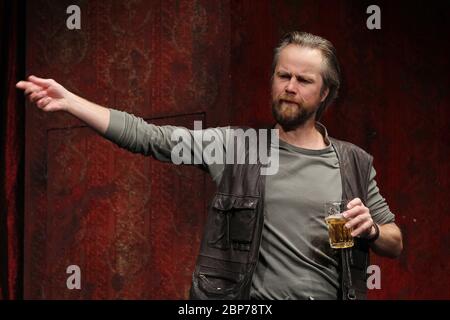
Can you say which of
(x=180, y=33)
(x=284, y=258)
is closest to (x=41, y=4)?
(x=180, y=33)

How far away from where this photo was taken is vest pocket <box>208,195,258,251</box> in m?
2.32

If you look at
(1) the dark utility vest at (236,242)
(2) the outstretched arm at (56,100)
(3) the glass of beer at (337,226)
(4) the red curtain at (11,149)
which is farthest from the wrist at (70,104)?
(4) the red curtain at (11,149)

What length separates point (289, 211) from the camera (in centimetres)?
235

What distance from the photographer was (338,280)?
2402 mm

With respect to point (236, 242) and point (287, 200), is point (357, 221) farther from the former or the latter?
point (236, 242)

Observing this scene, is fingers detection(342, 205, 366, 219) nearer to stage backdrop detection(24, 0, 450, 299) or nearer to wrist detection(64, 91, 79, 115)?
wrist detection(64, 91, 79, 115)

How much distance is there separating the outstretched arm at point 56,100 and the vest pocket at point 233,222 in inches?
18.9

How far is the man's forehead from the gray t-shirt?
0.25 metres

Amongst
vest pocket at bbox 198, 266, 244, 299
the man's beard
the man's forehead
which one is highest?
the man's forehead

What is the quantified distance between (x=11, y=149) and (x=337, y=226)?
7.39 feet

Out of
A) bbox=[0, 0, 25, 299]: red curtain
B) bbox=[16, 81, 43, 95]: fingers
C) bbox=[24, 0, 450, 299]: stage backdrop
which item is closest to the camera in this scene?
bbox=[16, 81, 43, 95]: fingers

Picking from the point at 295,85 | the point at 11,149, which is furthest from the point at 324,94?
the point at 11,149

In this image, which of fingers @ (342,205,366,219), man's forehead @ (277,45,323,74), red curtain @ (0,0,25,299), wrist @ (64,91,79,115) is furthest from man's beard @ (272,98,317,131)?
red curtain @ (0,0,25,299)

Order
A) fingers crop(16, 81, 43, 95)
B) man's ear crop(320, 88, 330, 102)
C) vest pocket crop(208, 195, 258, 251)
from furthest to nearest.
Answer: man's ear crop(320, 88, 330, 102)
vest pocket crop(208, 195, 258, 251)
fingers crop(16, 81, 43, 95)
